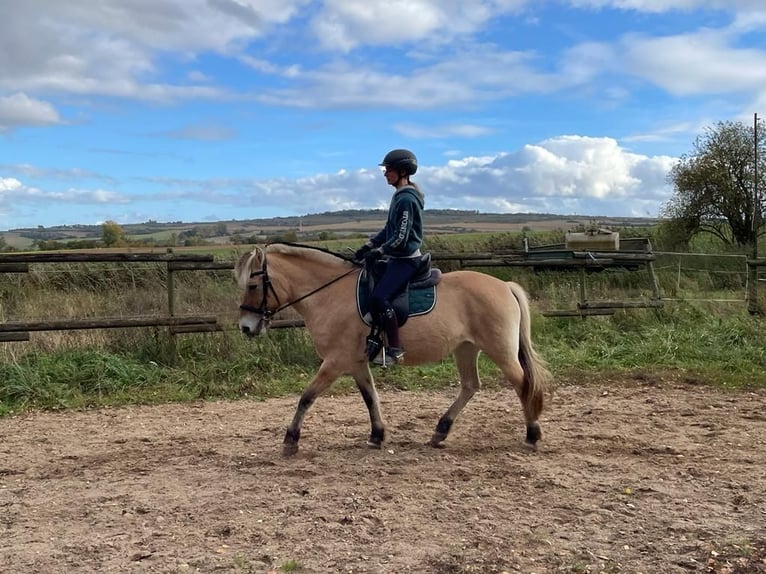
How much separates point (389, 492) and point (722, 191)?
2541cm

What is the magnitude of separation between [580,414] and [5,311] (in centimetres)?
858

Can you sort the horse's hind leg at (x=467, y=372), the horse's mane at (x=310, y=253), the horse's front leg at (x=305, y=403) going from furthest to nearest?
the horse's hind leg at (x=467, y=372)
the horse's mane at (x=310, y=253)
the horse's front leg at (x=305, y=403)

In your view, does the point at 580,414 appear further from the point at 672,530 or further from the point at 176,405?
the point at 176,405

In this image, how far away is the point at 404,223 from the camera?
5.84 m

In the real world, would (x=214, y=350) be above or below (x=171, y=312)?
below

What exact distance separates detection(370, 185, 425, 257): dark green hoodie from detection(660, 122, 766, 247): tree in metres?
23.4

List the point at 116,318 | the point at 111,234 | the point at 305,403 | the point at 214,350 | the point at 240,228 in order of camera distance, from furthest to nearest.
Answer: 1. the point at 111,234
2. the point at 240,228
3. the point at 214,350
4. the point at 116,318
5. the point at 305,403

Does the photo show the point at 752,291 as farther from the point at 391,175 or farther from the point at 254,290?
the point at 254,290

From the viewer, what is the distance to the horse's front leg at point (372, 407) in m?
6.25

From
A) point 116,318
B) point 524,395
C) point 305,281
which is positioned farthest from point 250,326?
point 116,318

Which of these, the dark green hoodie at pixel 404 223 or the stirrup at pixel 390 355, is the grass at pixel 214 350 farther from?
the dark green hoodie at pixel 404 223

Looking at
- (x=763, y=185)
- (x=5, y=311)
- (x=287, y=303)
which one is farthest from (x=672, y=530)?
(x=763, y=185)

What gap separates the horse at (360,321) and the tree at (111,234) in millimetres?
14427

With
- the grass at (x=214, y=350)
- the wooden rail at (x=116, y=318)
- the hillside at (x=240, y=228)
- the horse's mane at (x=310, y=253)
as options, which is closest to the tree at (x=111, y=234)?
the hillside at (x=240, y=228)
